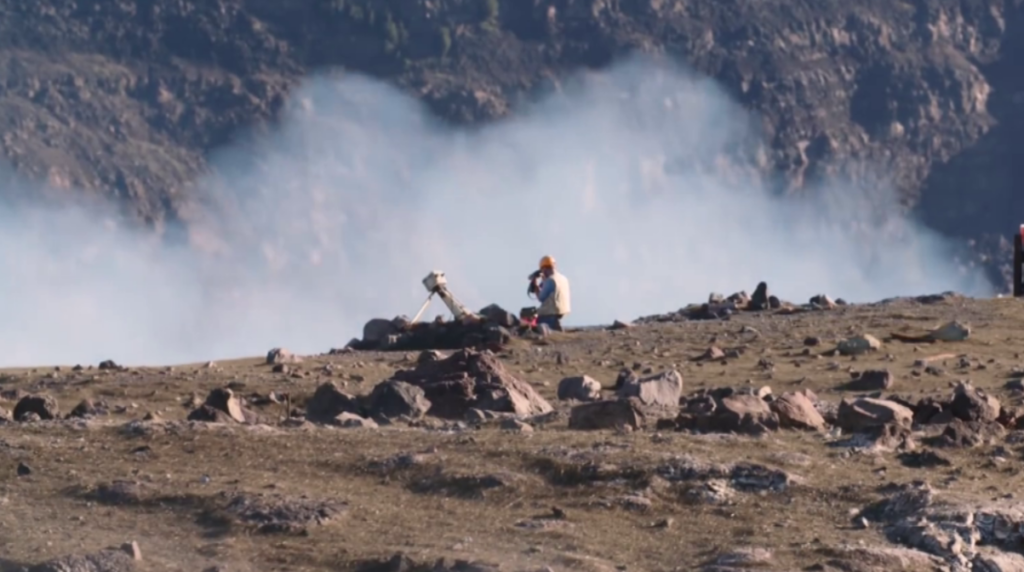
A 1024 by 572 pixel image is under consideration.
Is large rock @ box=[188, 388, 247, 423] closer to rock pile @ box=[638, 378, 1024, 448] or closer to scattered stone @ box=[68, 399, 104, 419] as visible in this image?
scattered stone @ box=[68, 399, 104, 419]

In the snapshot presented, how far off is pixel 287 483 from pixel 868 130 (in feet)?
215

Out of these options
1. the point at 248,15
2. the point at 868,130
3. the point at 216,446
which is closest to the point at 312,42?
the point at 248,15

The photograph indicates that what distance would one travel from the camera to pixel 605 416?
12.7 metres

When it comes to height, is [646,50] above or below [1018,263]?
above

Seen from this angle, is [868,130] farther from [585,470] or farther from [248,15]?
[585,470]

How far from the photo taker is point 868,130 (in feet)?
246

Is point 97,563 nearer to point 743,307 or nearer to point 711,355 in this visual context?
point 711,355

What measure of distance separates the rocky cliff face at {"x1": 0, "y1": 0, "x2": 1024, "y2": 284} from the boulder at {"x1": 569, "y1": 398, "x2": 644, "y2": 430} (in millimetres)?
58088

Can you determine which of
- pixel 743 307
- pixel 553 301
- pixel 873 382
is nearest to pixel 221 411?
pixel 873 382

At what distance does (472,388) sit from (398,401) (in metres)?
0.55

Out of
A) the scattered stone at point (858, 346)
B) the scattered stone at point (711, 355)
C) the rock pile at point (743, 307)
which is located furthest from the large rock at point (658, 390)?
the rock pile at point (743, 307)

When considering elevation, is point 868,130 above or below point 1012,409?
above

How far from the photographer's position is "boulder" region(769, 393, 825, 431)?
1281cm

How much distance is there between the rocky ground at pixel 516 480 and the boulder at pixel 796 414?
0.02 meters
